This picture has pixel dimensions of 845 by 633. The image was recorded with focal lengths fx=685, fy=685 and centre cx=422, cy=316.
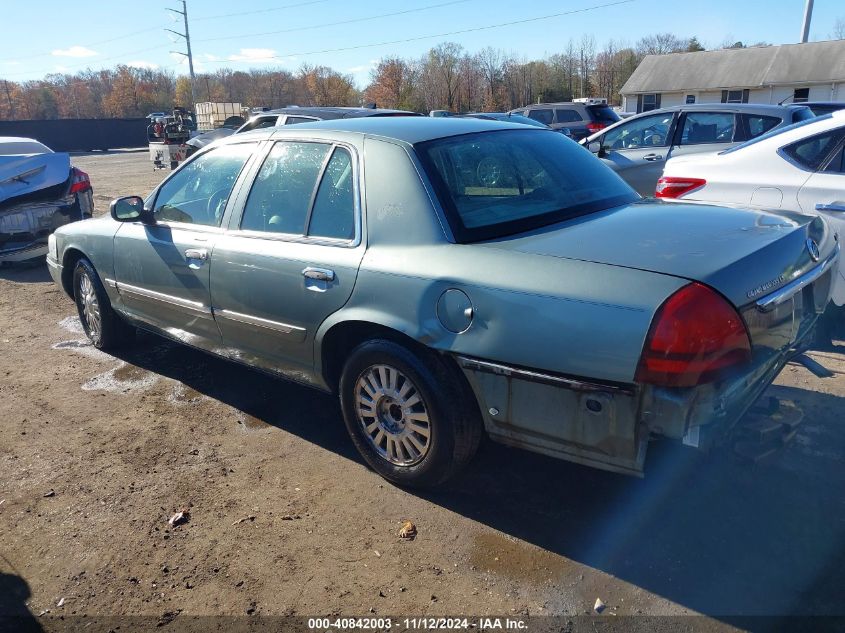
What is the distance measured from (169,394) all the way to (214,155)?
168cm

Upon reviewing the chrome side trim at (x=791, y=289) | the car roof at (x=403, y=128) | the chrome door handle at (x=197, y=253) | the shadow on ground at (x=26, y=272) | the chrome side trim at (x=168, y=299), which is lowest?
the shadow on ground at (x=26, y=272)

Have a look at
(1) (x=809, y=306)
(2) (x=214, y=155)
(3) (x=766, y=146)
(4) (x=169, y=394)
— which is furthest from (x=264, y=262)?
(3) (x=766, y=146)

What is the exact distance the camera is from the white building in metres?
46.6

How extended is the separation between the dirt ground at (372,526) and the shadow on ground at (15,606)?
11 mm

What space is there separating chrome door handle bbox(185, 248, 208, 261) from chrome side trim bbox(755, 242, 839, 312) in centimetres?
294

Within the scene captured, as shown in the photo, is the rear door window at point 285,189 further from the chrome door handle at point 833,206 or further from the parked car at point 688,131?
the parked car at point 688,131

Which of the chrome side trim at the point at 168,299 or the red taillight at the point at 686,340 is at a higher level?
the red taillight at the point at 686,340

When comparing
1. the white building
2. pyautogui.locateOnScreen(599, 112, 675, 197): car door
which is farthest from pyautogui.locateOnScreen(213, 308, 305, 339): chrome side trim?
the white building

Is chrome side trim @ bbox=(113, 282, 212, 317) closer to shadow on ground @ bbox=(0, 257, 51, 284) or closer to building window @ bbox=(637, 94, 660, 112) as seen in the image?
shadow on ground @ bbox=(0, 257, 51, 284)

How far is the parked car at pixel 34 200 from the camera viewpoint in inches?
327

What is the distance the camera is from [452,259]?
115 inches

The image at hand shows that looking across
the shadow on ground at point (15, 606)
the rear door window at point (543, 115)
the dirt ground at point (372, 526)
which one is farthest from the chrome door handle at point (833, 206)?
the rear door window at point (543, 115)

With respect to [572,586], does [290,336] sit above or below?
above

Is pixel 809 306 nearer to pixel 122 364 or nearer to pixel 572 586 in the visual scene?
pixel 572 586
